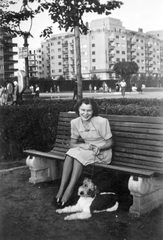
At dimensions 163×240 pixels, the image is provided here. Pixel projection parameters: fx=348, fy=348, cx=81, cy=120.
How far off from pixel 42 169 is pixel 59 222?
1.53 meters

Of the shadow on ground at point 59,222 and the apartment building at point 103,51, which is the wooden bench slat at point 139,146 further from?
the apartment building at point 103,51

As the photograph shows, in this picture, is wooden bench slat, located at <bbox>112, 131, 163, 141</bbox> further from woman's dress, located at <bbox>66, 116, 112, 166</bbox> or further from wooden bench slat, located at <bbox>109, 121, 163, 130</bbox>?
woman's dress, located at <bbox>66, 116, 112, 166</bbox>

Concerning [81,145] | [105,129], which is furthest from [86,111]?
[81,145]

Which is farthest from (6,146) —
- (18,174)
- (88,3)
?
(88,3)

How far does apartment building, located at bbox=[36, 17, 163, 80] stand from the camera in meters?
108

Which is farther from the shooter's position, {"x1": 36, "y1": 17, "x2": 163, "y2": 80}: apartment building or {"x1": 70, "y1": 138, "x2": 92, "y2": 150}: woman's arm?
{"x1": 36, "y1": 17, "x2": 163, "y2": 80}: apartment building

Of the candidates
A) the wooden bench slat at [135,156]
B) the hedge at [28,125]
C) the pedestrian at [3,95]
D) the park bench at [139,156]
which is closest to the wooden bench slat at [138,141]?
the park bench at [139,156]

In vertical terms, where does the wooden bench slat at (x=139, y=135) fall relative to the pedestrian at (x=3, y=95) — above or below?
below

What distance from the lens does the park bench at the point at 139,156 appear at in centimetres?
366

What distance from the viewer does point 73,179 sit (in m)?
3.95

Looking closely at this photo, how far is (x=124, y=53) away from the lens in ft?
384

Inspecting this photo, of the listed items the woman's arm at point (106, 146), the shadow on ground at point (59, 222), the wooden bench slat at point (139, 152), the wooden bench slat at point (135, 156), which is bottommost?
the shadow on ground at point (59, 222)

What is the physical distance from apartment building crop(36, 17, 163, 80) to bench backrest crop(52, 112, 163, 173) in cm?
10042

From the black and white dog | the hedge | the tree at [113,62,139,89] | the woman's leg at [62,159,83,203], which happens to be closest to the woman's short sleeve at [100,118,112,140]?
the woman's leg at [62,159,83,203]
